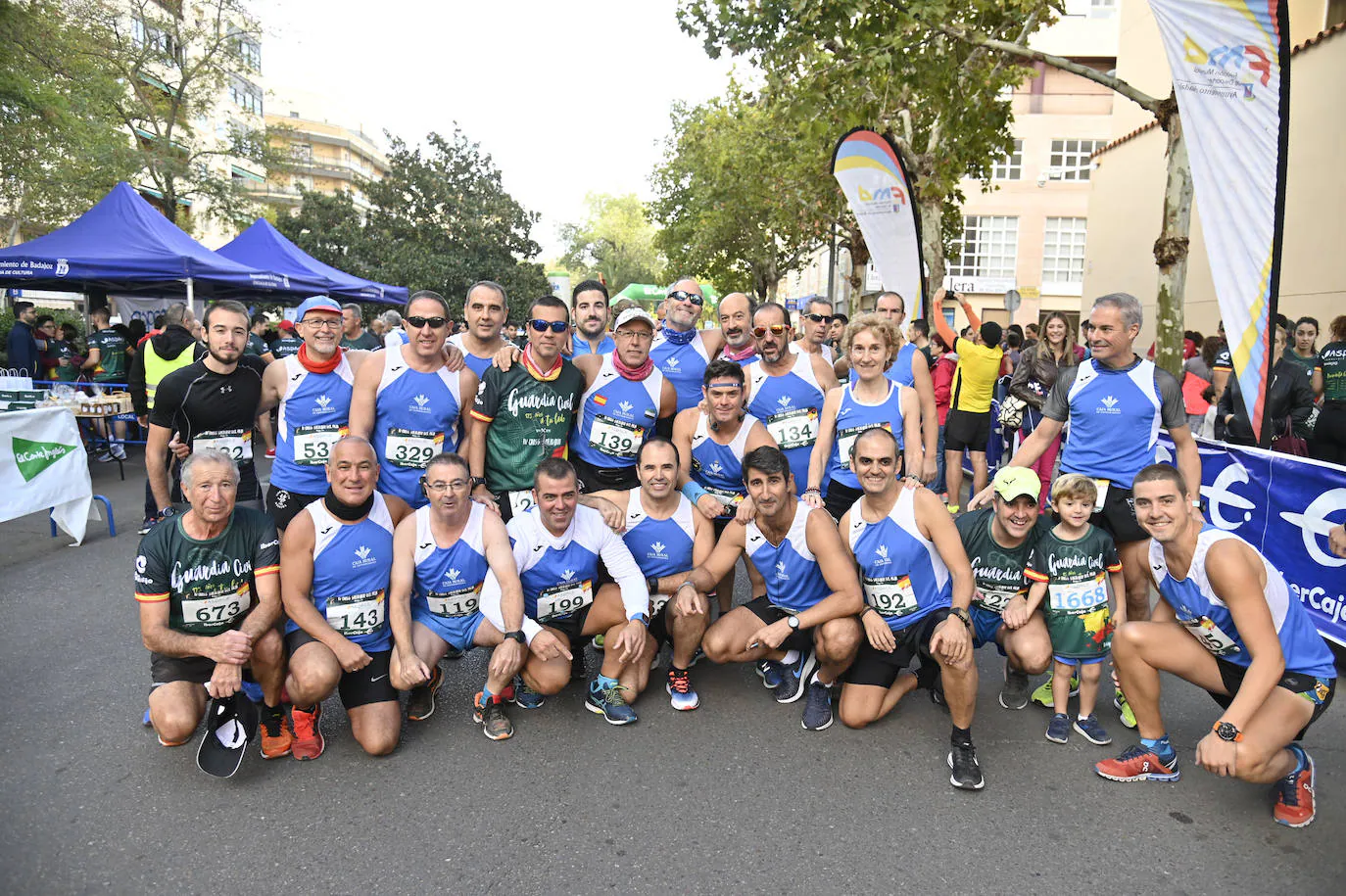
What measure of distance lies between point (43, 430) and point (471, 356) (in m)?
4.40

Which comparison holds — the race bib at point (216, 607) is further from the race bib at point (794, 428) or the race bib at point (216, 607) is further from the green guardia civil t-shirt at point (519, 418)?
the race bib at point (794, 428)

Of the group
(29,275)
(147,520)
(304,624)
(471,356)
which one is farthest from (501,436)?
(29,275)

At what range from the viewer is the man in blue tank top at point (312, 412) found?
4.75 meters

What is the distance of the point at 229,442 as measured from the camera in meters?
5.14

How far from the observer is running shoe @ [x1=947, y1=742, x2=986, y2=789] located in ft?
11.3

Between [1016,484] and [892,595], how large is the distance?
79 cm

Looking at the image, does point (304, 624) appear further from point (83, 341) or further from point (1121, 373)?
point (83, 341)

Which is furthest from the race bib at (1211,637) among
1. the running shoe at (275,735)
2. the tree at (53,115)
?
the tree at (53,115)

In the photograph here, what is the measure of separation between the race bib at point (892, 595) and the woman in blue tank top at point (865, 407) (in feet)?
2.73

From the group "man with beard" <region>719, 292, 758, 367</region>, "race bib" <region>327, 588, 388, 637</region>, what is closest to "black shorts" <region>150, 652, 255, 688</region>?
"race bib" <region>327, 588, 388, 637</region>

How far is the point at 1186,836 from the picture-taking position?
3117 mm

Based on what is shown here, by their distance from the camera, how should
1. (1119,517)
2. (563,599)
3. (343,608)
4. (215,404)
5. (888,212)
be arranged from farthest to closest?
(888,212), (215,404), (1119,517), (563,599), (343,608)

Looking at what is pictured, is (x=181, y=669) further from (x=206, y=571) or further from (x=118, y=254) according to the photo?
(x=118, y=254)

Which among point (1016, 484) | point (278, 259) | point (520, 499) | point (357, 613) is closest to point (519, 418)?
point (520, 499)
